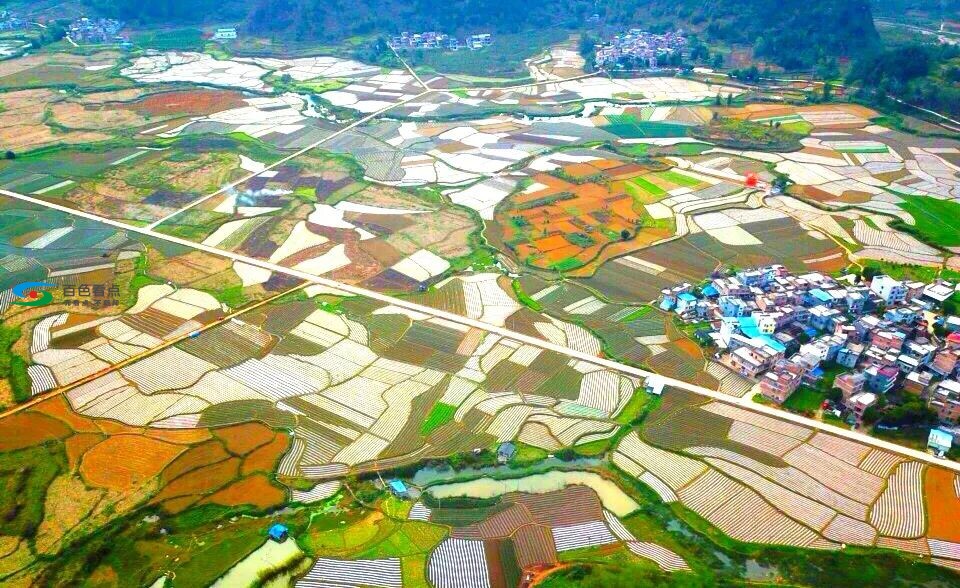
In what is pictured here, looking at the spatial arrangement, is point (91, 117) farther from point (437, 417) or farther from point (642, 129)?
point (437, 417)

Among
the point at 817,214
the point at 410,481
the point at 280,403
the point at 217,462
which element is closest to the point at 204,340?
the point at 280,403

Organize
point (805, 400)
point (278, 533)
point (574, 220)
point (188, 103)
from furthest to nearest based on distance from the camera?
point (188, 103)
point (574, 220)
point (805, 400)
point (278, 533)

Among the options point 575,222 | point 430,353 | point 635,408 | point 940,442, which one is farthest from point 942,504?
point 575,222

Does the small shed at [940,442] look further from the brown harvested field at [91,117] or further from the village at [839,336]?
the brown harvested field at [91,117]

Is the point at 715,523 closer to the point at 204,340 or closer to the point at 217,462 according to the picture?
the point at 217,462

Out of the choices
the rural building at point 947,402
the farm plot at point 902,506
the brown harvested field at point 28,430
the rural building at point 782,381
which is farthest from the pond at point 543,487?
the brown harvested field at point 28,430

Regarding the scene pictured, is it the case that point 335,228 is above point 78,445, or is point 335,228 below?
above

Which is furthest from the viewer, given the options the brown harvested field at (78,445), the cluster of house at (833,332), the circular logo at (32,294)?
the circular logo at (32,294)
